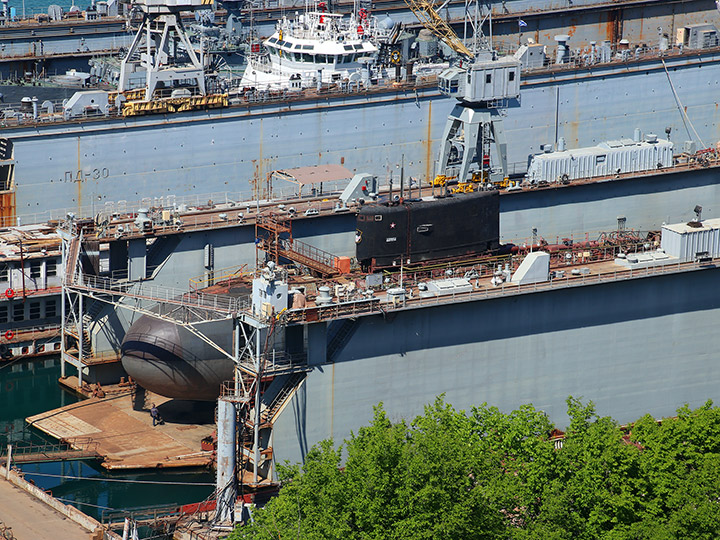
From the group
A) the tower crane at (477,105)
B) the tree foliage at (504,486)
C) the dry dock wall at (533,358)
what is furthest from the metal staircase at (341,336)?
the tower crane at (477,105)

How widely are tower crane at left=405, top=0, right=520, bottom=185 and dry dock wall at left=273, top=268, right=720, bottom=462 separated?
16217mm

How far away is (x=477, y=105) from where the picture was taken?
3334 inches

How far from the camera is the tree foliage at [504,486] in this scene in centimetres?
5300

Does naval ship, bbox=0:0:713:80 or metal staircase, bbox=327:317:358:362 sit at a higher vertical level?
naval ship, bbox=0:0:713:80

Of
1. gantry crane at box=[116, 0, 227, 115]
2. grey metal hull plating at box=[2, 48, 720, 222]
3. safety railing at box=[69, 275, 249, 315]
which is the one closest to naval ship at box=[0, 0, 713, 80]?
grey metal hull plating at box=[2, 48, 720, 222]

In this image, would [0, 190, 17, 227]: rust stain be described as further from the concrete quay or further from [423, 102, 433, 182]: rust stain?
[423, 102, 433, 182]: rust stain

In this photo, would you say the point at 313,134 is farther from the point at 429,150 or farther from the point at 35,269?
the point at 35,269

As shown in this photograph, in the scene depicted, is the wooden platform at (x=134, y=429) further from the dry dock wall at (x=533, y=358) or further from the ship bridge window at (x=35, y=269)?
the ship bridge window at (x=35, y=269)

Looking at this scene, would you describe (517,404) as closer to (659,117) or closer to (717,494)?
(717,494)

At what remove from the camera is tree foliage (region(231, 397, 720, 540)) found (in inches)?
2087

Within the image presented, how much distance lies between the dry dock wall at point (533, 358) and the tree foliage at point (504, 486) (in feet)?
25.2

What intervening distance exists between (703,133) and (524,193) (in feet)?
105

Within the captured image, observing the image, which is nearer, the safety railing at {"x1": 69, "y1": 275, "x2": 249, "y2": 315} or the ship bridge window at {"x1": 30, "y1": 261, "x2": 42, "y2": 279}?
the safety railing at {"x1": 69, "y1": 275, "x2": 249, "y2": 315}

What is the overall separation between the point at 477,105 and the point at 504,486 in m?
34.7
